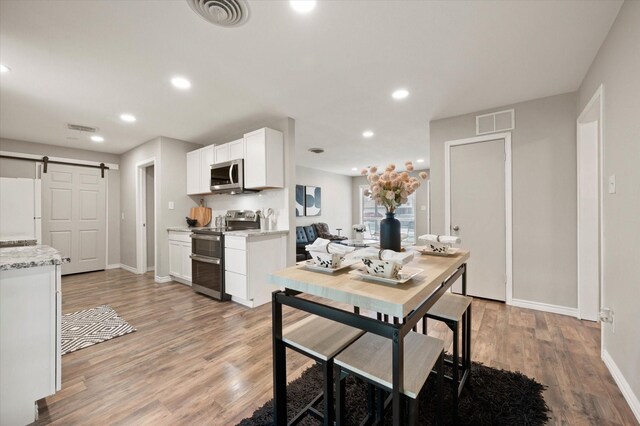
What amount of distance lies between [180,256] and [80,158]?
9.95 ft

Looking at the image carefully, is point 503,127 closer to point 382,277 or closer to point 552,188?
point 552,188

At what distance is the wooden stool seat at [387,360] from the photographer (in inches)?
38.9

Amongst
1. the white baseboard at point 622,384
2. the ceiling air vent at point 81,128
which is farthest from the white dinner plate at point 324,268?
the ceiling air vent at point 81,128

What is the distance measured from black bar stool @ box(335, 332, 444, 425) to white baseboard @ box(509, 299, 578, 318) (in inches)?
102

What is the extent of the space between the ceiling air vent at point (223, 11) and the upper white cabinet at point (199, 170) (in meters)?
2.63

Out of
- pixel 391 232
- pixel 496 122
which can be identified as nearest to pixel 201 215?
pixel 391 232

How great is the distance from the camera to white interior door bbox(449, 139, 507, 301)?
3.22 meters

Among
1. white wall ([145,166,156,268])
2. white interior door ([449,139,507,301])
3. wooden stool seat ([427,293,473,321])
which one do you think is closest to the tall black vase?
wooden stool seat ([427,293,473,321])

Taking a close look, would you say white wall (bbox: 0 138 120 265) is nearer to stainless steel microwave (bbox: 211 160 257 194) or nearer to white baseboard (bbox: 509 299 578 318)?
stainless steel microwave (bbox: 211 160 257 194)

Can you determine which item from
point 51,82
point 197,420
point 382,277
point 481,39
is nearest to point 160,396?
point 197,420

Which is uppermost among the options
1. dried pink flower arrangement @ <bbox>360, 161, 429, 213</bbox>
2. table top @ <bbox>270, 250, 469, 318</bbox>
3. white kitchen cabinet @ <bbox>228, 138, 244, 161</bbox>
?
white kitchen cabinet @ <bbox>228, 138, 244, 161</bbox>

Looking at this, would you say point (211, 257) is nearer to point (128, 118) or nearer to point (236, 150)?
point (236, 150)

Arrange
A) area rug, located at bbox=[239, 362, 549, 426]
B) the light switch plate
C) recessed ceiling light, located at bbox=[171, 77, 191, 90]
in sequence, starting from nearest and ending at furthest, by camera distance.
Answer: area rug, located at bbox=[239, 362, 549, 426] → the light switch plate → recessed ceiling light, located at bbox=[171, 77, 191, 90]

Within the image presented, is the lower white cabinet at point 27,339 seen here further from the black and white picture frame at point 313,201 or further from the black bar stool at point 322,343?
the black and white picture frame at point 313,201
